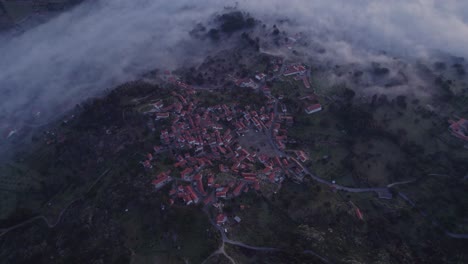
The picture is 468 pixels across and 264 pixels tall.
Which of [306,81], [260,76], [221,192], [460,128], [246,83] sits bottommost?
[460,128]

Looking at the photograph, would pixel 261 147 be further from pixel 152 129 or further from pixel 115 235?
pixel 115 235

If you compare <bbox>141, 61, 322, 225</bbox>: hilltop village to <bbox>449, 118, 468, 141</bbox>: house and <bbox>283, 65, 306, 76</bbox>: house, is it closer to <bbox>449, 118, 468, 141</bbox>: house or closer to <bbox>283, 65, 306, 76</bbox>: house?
<bbox>283, 65, 306, 76</bbox>: house

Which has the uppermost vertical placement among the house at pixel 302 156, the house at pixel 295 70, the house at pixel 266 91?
A: the house at pixel 295 70

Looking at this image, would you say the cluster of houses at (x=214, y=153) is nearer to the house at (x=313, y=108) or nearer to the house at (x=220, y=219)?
the house at (x=220, y=219)

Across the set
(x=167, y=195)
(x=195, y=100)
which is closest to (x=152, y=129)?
(x=195, y=100)

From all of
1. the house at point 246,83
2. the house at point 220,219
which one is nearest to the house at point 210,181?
the house at point 220,219

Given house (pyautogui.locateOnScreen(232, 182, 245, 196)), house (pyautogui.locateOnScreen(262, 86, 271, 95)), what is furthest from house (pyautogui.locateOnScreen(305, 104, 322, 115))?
house (pyautogui.locateOnScreen(232, 182, 245, 196))

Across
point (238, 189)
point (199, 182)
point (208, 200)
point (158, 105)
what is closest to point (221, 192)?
point (208, 200)

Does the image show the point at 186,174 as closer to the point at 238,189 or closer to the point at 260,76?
the point at 238,189
